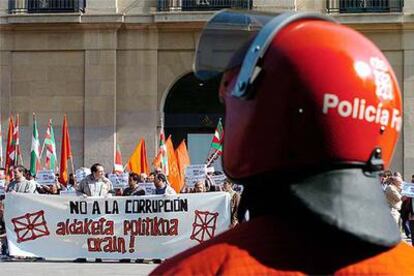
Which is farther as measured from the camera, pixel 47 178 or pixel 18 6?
pixel 18 6

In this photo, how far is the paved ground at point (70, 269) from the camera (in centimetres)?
1264

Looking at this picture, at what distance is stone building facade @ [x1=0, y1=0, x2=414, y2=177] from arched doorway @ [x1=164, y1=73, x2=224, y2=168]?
0.75 ft

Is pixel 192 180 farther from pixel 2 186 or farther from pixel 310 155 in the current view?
pixel 310 155

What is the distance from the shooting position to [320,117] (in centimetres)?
175

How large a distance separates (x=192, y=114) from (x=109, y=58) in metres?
3.02

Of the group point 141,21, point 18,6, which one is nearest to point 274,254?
point 141,21

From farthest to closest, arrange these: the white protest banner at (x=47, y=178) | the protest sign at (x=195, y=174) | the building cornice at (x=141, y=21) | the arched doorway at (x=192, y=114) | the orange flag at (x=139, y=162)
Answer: the arched doorway at (x=192, y=114) → the building cornice at (x=141, y=21) → the orange flag at (x=139, y=162) → the white protest banner at (x=47, y=178) → the protest sign at (x=195, y=174)

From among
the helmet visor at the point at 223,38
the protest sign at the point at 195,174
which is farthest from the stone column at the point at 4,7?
the helmet visor at the point at 223,38

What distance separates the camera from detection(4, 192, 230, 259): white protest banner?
47.1 ft

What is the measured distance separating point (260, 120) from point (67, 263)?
12.9 meters

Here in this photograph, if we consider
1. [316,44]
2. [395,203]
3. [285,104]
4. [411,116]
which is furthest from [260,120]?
[411,116]

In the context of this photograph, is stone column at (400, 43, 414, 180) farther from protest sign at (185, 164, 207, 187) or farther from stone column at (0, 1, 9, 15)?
stone column at (0, 1, 9, 15)

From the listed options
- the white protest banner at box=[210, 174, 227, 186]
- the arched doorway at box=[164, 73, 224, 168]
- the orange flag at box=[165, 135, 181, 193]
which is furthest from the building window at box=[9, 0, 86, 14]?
the white protest banner at box=[210, 174, 227, 186]

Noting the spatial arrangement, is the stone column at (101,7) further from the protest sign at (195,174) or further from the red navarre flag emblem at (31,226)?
the red navarre flag emblem at (31,226)
